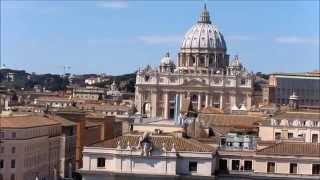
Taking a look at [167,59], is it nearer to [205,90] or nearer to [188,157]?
[205,90]

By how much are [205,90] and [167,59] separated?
18891 mm

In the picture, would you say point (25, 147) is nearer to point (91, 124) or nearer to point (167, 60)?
point (91, 124)

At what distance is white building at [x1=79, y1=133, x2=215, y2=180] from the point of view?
38812 mm

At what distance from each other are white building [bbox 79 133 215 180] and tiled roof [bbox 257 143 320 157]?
2295 millimetres

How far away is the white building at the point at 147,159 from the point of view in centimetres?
3881

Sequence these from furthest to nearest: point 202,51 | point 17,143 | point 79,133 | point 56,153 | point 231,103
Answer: point 202,51
point 231,103
point 79,133
point 56,153
point 17,143

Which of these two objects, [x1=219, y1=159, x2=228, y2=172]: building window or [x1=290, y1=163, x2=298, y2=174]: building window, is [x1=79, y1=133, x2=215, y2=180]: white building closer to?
[x1=219, y1=159, x2=228, y2=172]: building window

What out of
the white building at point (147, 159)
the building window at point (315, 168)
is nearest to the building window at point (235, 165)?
the white building at point (147, 159)

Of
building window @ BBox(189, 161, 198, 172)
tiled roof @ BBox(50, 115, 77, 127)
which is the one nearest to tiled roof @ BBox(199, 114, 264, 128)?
tiled roof @ BBox(50, 115, 77, 127)

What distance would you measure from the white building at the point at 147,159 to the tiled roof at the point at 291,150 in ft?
7.53

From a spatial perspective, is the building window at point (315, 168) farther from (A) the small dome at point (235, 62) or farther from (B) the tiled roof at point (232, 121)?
(A) the small dome at point (235, 62)

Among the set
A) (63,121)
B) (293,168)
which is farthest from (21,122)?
(293,168)

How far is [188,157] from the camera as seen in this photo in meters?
39.0

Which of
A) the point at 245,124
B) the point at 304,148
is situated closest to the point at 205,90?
the point at 245,124
